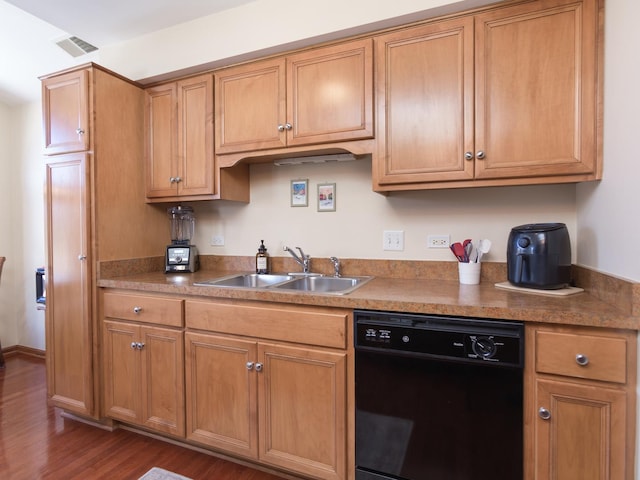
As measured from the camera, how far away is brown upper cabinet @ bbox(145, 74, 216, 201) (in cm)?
211

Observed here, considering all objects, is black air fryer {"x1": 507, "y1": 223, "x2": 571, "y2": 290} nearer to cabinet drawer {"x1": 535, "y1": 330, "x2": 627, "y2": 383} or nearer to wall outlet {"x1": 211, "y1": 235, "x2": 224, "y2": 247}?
cabinet drawer {"x1": 535, "y1": 330, "x2": 627, "y2": 383}

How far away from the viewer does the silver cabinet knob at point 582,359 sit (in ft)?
3.67

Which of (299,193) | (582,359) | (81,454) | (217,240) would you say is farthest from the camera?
(217,240)

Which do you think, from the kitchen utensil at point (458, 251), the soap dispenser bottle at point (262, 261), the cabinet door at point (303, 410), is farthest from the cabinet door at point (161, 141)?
the kitchen utensil at point (458, 251)

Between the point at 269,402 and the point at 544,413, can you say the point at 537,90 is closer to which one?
the point at 544,413

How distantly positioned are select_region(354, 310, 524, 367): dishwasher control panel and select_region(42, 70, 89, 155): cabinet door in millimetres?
1955

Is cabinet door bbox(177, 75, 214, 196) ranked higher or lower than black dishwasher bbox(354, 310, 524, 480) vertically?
higher

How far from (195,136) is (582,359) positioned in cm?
222

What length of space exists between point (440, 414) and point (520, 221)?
106 centimetres

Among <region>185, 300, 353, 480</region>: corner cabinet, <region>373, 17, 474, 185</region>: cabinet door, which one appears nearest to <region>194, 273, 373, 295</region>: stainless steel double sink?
<region>185, 300, 353, 480</region>: corner cabinet

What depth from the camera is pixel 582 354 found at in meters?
1.12

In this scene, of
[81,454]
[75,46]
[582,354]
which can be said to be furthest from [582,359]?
[75,46]

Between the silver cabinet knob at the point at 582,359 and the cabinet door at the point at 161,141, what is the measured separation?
→ 87.8 inches

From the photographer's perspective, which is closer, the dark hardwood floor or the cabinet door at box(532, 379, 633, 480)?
the cabinet door at box(532, 379, 633, 480)
